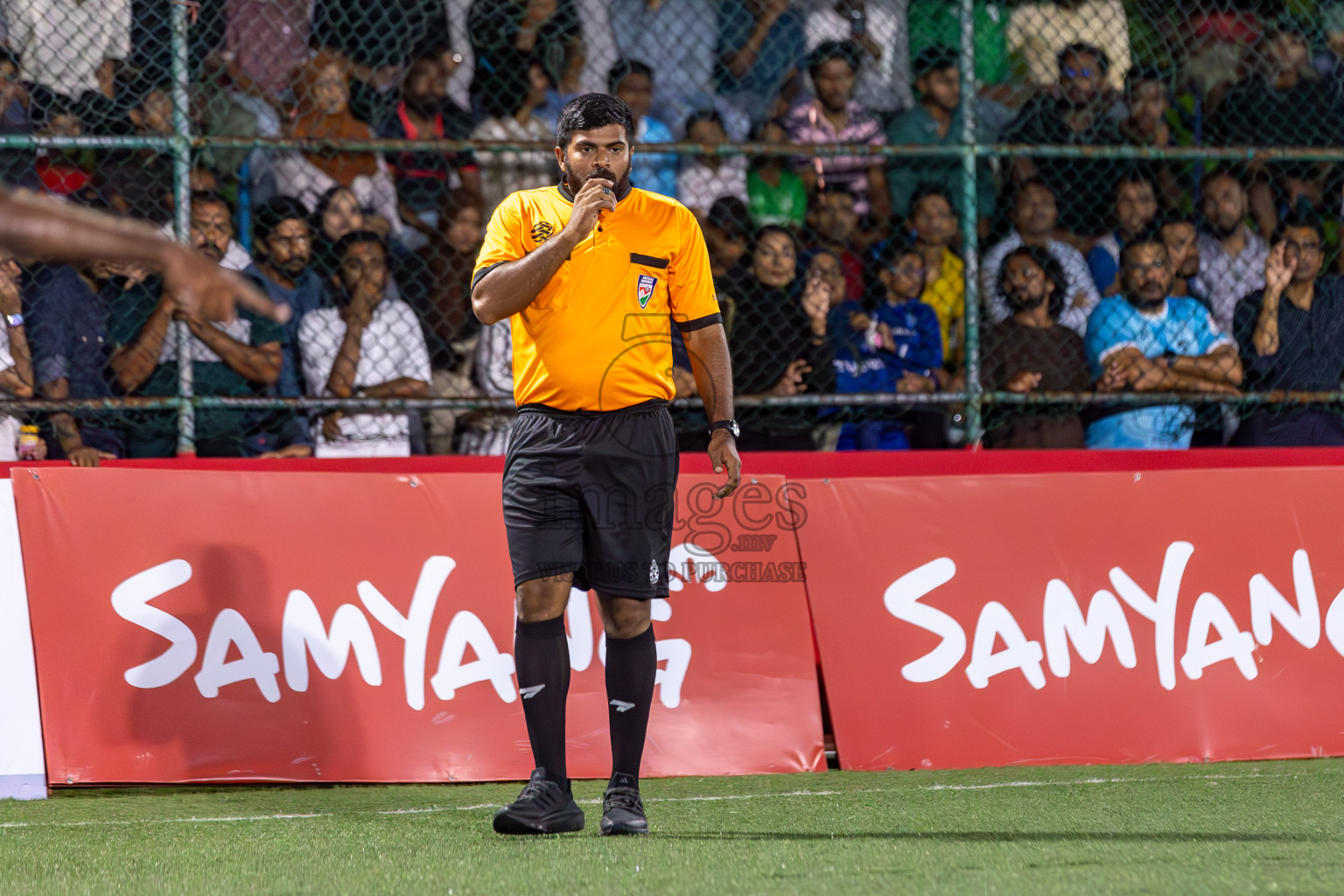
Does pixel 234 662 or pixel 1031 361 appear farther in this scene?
pixel 1031 361

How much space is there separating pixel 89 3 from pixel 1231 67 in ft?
16.7

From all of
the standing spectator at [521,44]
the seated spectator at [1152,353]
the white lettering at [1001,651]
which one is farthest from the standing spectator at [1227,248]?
the standing spectator at [521,44]

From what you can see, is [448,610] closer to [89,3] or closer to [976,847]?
[976,847]

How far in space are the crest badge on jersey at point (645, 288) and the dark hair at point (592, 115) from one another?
35 cm

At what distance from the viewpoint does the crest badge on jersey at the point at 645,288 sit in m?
3.43

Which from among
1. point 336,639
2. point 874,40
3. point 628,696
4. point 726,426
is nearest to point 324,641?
point 336,639

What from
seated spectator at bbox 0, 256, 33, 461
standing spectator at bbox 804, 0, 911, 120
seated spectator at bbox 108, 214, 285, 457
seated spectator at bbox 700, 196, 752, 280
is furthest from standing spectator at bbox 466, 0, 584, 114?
seated spectator at bbox 0, 256, 33, 461

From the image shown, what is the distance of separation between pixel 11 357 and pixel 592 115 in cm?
295

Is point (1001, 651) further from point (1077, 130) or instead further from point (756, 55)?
point (756, 55)

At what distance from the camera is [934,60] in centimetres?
627

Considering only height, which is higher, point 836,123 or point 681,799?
point 836,123

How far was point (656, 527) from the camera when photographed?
11.1 ft

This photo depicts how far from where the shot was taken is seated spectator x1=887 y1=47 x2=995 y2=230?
6.08 m

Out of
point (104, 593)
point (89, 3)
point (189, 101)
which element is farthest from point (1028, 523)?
point (89, 3)
